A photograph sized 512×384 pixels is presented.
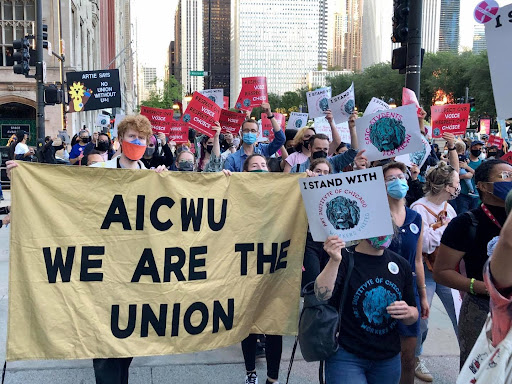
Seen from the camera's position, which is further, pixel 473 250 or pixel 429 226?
pixel 429 226

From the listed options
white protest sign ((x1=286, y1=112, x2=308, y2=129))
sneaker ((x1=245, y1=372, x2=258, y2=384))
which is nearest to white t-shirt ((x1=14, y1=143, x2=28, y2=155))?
white protest sign ((x1=286, y1=112, x2=308, y2=129))

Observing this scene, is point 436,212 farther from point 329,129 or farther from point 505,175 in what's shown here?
point 329,129

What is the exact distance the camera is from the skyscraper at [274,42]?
531 feet

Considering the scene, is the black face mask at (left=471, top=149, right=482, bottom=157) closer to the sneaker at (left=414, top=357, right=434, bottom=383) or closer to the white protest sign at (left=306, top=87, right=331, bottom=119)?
the white protest sign at (left=306, top=87, right=331, bottom=119)

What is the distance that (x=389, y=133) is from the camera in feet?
16.6

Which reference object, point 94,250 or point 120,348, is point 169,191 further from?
point 120,348

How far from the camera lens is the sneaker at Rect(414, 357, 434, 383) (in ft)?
15.3

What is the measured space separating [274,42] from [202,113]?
166334 mm

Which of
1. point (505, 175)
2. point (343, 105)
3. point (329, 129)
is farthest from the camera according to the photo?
point (329, 129)

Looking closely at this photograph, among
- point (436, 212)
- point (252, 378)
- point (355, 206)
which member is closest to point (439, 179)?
point (436, 212)

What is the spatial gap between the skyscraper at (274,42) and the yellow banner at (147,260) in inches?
6128

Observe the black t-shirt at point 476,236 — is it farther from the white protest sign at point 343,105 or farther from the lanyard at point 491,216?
the white protest sign at point 343,105

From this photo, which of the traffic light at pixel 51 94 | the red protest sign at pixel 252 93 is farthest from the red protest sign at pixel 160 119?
the traffic light at pixel 51 94

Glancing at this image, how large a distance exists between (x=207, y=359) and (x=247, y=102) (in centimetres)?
559
